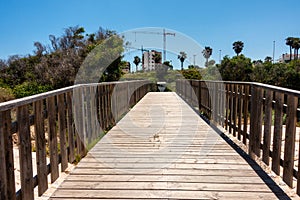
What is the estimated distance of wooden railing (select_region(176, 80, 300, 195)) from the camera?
2.17m

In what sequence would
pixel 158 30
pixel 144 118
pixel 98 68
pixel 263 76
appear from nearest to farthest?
pixel 144 118
pixel 98 68
pixel 158 30
pixel 263 76

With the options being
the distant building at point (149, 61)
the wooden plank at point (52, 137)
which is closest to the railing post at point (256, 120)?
the wooden plank at point (52, 137)

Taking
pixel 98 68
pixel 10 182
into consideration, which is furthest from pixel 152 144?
pixel 98 68

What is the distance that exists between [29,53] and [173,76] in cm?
1220

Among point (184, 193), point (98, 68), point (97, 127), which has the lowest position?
point (184, 193)

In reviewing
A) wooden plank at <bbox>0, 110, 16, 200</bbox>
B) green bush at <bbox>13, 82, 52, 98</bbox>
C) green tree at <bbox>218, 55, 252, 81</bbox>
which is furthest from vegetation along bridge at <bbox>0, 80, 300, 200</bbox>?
green tree at <bbox>218, 55, 252, 81</bbox>

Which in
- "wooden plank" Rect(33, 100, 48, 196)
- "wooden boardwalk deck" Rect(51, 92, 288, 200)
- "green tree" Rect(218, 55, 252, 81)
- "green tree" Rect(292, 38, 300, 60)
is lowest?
"wooden boardwalk deck" Rect(51, 92, 288, 200)

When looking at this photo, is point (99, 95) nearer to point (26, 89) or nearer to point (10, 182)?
point (10, 182)

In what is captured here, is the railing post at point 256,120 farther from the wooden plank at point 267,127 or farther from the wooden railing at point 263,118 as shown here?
the wooden plank at point 267,127

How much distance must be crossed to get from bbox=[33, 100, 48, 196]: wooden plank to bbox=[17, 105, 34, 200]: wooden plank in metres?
0.16

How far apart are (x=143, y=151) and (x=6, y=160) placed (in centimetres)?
202

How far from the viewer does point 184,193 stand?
7.14ft

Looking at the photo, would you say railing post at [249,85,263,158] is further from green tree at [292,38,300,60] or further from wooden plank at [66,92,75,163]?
green tree at [292,38,300,60]

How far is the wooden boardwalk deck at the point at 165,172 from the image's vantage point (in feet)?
7.13
